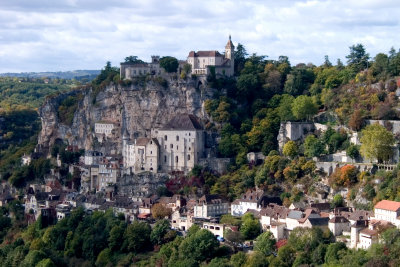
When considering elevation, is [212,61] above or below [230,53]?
below

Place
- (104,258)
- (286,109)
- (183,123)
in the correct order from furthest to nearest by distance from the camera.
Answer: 1. (183,123)
2. (286,109)
3. (104,258)

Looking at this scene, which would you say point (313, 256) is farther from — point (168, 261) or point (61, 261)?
point (61, 261)

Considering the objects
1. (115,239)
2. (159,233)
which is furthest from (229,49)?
(115,239)

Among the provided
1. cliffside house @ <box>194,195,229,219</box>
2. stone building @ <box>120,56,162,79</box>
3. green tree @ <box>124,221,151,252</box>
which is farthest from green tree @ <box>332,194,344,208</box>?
stone building @ <box>120,56,162,79</box>

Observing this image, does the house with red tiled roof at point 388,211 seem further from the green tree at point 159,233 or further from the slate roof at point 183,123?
the slate roof at point 183,123

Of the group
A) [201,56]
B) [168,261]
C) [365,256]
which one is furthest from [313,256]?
[201,56]

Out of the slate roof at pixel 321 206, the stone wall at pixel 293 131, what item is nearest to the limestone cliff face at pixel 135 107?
the stone wall at pixel 293 131

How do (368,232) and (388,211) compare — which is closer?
(368,232)

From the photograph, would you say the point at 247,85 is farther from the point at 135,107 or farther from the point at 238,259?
the point at 238,259
